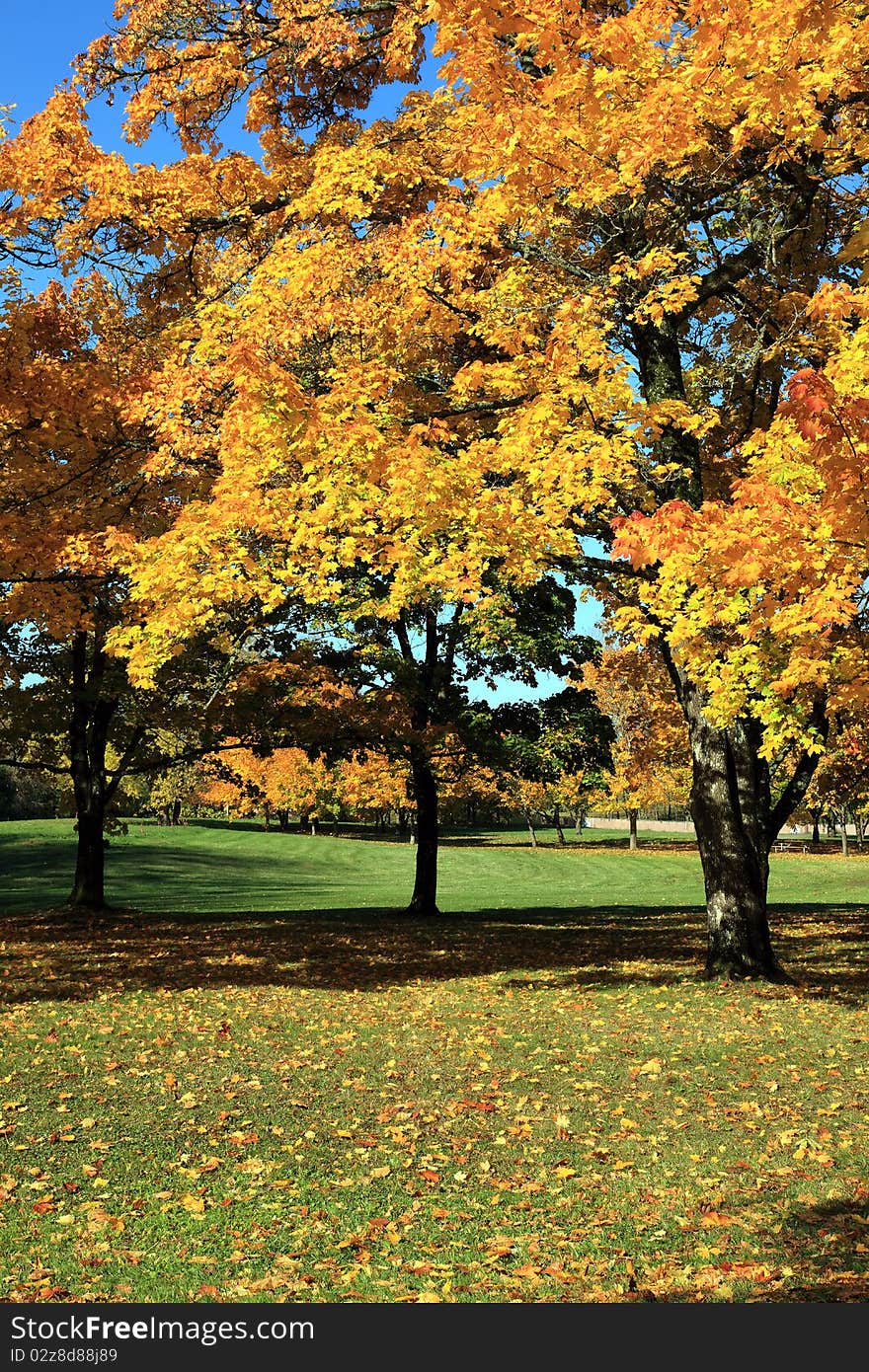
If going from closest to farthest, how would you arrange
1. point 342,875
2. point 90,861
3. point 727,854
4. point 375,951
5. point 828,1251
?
point 828,1251
point 727,854
point 375,951
point 90,861
point 342,875

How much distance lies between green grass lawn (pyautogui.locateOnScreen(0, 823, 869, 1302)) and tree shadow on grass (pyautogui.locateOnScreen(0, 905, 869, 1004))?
116 mm

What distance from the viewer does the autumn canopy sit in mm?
9672

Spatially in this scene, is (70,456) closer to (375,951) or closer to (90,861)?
(375,951)

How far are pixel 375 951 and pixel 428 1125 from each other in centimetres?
1037

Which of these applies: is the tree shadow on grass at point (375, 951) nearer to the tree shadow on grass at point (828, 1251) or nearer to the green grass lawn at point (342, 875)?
the green grass lawn at point (342, 875)

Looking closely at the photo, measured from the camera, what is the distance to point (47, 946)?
17141 mm

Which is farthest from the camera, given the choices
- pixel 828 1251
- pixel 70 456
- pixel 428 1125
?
pixel 70 456

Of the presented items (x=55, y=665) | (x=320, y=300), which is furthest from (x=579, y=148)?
(x=55, y=665)

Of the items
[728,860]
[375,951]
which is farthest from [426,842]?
[728,860]

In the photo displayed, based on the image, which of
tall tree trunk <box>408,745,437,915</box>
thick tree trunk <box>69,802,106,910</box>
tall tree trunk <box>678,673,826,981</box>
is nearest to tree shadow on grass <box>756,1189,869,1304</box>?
tall tree trunk <box>678,673,826,981</box>

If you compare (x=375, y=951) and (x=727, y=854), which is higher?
(x=727, y=854)

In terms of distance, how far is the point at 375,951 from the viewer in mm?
18031

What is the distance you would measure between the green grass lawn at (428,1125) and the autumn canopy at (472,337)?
10.2 feet

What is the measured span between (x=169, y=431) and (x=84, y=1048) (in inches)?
280
